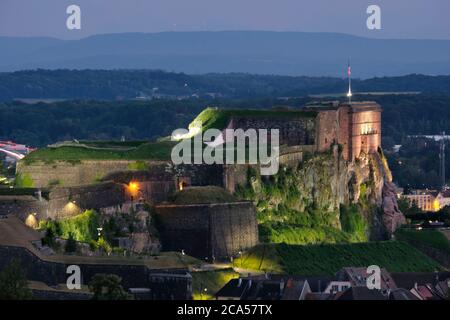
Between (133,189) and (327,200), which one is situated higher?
(133,189)

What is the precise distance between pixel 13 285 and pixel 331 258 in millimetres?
27917

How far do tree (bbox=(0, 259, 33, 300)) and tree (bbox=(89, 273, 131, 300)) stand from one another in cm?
218

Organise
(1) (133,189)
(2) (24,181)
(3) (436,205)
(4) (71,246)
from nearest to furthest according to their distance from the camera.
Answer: (4) (71,246)
(1) (133,189)
(2) (24,181)
(3) (436,205)

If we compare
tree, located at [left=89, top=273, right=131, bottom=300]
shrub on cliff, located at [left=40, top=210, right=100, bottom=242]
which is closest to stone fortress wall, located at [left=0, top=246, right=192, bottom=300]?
tree, located at [left=89, top=273, right=131, bottom=300]

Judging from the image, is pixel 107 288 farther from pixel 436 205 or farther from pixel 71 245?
pixel 436 205

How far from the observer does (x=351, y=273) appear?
9862cm

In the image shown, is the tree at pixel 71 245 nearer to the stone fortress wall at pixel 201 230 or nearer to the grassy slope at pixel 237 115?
the stone fortress wall at pixel 201 230

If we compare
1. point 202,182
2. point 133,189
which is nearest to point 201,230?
point 133,189

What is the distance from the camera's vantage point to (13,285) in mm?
81562

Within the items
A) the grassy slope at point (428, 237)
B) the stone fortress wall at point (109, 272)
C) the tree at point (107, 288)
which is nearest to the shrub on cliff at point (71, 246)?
the stone fortress wall at point (109, 272)

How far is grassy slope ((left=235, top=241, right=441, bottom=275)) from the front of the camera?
10275 centimetres

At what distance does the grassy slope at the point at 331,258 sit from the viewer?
103 meters

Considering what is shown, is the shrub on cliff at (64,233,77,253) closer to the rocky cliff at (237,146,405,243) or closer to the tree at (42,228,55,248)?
the tree at (42,228,55,248)
